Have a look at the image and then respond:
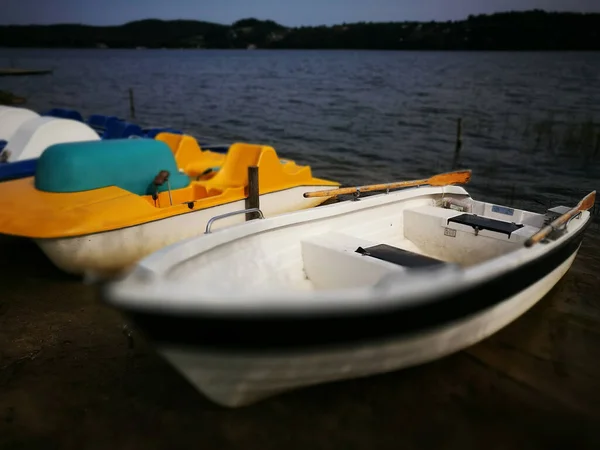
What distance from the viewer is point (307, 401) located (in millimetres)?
4637

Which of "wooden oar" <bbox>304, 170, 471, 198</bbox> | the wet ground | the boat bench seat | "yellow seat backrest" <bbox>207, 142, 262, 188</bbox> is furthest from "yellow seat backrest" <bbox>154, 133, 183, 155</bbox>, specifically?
the boat bench seat

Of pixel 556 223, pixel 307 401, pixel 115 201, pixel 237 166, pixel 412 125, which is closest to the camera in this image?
pixel 307 401

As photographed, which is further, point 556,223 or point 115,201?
point 115,201

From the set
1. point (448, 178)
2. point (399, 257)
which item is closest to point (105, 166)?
point (399, 257)

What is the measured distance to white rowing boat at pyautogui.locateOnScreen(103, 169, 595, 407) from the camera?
3348 mm

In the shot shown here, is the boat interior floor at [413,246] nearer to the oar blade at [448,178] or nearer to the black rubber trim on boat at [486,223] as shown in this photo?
the black rubber trim on boat at [486,223]

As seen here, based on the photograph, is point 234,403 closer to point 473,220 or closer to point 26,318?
point 26,318

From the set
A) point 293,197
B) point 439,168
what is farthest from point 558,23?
point 293,197

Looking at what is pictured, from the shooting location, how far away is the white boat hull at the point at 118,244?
6547 millimetres

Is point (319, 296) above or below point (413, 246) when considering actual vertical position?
A: above

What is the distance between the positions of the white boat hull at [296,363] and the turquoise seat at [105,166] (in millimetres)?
4636

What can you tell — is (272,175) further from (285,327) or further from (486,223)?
(285,327)

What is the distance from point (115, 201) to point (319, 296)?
4.75 m

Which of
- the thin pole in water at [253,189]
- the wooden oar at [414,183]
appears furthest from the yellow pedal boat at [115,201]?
the wooden oar at [414,183]
